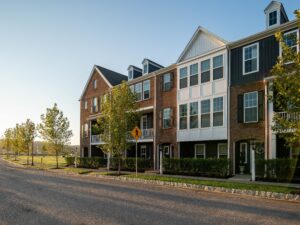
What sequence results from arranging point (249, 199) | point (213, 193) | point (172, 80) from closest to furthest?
point (249, 199)
point (213, 193)
point (172, 80)

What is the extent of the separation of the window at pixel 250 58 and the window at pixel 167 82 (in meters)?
8.05

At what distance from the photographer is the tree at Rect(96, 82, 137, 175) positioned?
2453cm

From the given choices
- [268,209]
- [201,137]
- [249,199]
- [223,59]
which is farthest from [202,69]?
[268,209]

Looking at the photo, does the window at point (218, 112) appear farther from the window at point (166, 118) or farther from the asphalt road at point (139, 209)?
the asphalt road at point (139, 209)

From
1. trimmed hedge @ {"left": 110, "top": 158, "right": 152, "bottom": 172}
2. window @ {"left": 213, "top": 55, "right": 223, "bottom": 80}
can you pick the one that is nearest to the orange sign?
trimmed hedge @ {"left": 110, "top": 158, "right": 152, "bottom": 172}

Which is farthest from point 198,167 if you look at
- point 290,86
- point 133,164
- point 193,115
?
point 290,86

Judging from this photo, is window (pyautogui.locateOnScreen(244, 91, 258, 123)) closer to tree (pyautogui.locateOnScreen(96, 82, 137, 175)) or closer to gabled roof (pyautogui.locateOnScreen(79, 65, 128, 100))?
tree (pyautogui.locateOnScreen(96, 82, 137, 175))

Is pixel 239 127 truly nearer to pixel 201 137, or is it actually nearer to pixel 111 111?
pixel 201 137

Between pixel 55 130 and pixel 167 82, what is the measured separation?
1504 centimetres

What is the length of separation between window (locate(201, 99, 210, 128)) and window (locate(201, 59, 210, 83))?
171cm

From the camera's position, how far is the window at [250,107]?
21.1 metres

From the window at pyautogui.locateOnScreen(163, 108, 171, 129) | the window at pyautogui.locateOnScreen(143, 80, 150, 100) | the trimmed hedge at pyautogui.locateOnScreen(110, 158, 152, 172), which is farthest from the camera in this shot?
the window at pyautogui.locateOnScreen(143, 80, 150, 100)

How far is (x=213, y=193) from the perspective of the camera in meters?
14.9

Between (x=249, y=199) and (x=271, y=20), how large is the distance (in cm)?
1349
